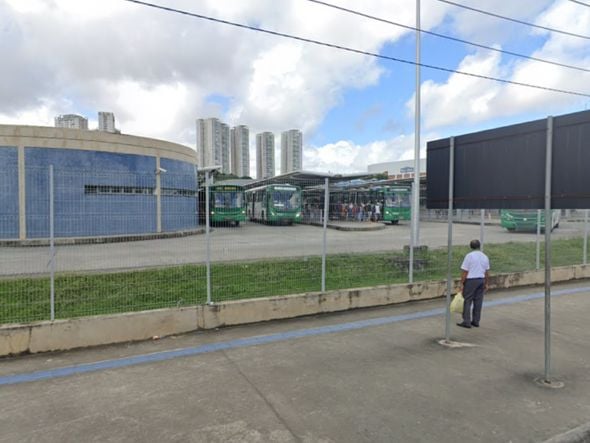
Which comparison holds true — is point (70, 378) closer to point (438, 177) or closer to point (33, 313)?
point (33, 313)

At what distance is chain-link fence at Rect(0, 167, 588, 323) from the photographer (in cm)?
693

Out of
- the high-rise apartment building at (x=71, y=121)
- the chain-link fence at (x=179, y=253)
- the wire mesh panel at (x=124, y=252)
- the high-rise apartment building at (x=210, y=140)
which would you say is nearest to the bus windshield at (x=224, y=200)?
the chain-link fence at (x=179, y=253)

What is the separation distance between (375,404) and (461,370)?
4.62ft

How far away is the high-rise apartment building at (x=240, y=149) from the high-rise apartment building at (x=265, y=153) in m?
2.70

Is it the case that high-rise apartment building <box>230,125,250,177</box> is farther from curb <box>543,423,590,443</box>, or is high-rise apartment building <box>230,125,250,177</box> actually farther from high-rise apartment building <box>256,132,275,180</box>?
curb <box>543,423,590,443</box>

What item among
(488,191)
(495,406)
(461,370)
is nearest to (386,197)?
(488,191)

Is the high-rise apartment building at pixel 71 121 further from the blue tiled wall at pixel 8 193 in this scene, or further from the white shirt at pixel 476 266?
the white shirt at pixel 476 266

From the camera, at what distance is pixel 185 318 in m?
6.21

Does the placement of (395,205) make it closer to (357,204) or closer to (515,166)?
(357,204)

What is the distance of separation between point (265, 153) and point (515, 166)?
254 ft

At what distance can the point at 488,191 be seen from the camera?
5.06m

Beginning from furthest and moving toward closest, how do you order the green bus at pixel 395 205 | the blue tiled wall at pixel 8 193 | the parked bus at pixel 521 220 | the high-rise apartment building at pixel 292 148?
the high-rise apartment building at pixel 292 148, the parked bus at pixel 521 220, the green bus at pixel 395 205, the blue tiled wall at pixel 8 193

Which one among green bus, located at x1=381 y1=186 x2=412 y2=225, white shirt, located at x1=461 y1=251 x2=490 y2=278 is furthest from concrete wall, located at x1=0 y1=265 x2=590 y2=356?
green bus, located at x1=381 y1=186 x2=412 y2=225

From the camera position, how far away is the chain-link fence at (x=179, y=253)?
273 inches
